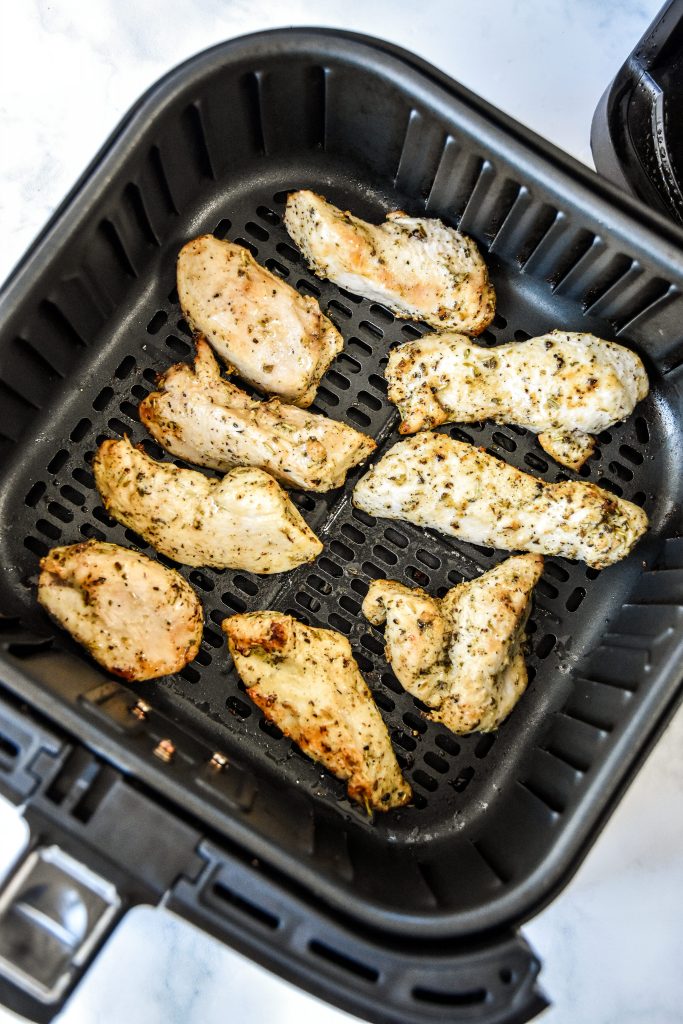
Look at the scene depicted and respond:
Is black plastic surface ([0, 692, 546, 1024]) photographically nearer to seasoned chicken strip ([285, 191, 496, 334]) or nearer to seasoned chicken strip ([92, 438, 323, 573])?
seasoned chicken strip ([92, 438, 323, 573])

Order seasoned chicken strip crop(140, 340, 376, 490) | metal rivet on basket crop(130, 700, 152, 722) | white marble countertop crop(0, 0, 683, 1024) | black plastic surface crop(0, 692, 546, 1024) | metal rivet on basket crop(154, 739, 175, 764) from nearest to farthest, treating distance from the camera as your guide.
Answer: black plastic surface crop(0, 692, 546, 1024)
metal rivet on basket crop(154, 739, 175, 764)
metal rivet on basket crop(130, 700, 152, 722)
seasoned chicken strip crop(140, 340, 376, 490)
white marble countertop crop(0, 0, 683, 1024)

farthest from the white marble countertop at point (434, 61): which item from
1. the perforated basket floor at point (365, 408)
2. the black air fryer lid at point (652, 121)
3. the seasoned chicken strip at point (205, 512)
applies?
the seasoned chicken strip at point (205, 512)

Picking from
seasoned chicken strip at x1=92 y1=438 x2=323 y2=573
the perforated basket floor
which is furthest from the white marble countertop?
seasoned chicken strip at x1=92 y1=438 x2=323 y2=573

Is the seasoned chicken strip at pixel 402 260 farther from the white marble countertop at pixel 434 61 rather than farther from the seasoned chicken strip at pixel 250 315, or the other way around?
the white marble countertop at pixel 434 61

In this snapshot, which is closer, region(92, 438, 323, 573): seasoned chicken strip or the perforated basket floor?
the perforated basket floor

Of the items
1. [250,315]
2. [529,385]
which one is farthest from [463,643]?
[250,315]

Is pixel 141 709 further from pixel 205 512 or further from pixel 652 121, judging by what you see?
pixel 652 121
